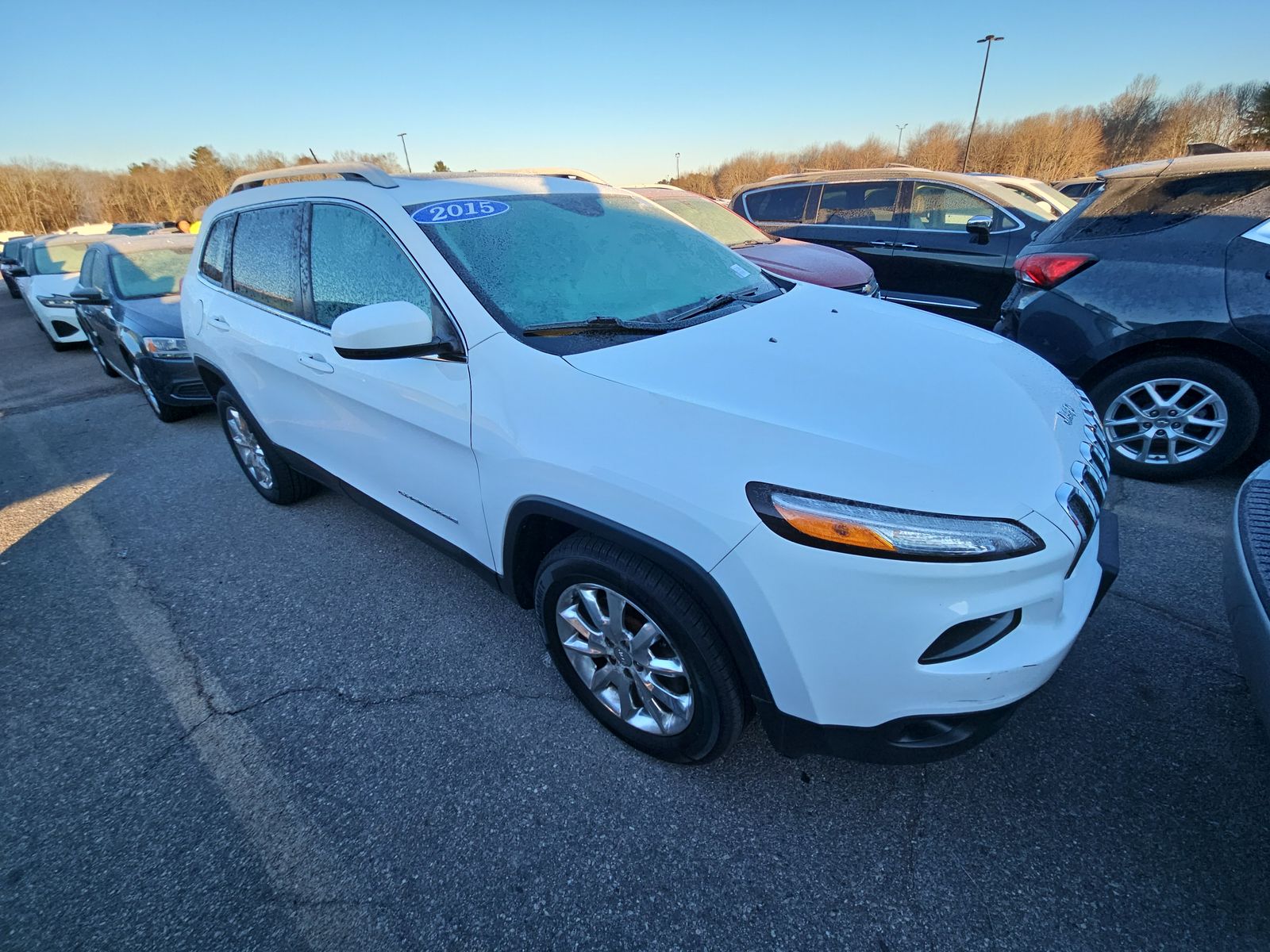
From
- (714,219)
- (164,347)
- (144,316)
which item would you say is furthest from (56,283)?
(714,219)

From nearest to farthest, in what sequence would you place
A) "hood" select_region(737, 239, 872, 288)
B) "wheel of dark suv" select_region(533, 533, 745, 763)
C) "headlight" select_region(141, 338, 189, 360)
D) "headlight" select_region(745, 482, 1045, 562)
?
"headlight" select_region(745, 482, 1045, 562), "wheel of dark suv" select_region(533, 533, 745, 763), "hood" select_region(737, 239, 872, 288), "headlight" select_region(141, 338, 189, 360)

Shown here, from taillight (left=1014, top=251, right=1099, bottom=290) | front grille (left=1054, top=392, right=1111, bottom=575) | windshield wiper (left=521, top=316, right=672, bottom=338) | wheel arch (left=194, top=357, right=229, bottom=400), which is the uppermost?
windshield wiper (left=521, top=316, right=672, bottom=338)

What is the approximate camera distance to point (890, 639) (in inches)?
54.9

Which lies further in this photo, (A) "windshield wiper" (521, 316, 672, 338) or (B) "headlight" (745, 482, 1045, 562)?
(A) "windshield wiper" (521, 316, 672, 338)

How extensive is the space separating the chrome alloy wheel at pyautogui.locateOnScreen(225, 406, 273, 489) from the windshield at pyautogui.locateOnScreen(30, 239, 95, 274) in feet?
30.1

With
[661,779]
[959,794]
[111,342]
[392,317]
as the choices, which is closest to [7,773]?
[392,317]

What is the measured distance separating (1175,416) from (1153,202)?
1219 millimetres

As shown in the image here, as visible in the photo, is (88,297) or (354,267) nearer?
(354,267)

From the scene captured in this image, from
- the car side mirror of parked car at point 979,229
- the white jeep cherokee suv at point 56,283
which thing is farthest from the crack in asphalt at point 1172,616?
the white jeep cherokee suv at point 56,283

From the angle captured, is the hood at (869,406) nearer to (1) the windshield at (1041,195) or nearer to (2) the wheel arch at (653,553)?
(2) the wheel arch at (653,553)

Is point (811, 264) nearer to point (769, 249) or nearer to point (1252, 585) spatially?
point (769, 249)

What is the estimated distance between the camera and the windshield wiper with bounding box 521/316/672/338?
195cm

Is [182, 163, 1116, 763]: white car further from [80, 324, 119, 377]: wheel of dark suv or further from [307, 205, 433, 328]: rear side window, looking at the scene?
[80, 324, 119, 377]: wheel of dark suv

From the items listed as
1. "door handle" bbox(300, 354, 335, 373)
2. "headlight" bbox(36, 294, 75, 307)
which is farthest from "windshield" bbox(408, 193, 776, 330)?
"headlight" bbox(36, 294, 75, 307)
